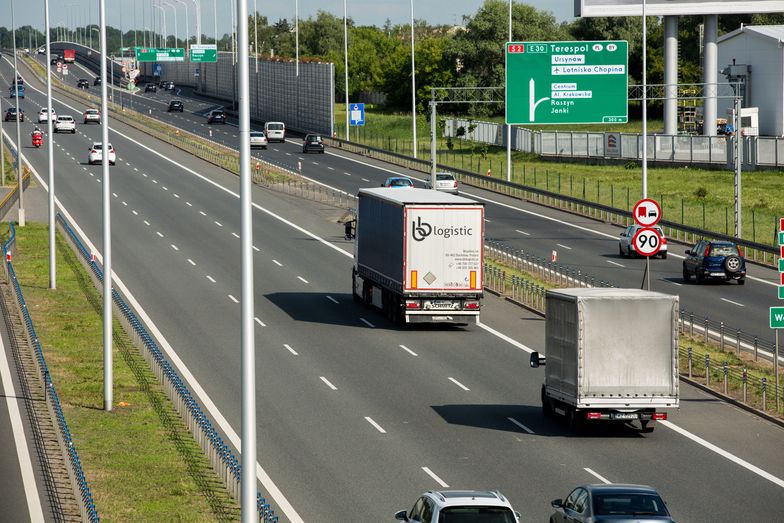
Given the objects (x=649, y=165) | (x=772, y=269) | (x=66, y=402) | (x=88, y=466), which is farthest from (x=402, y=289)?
(x=649, y=165)

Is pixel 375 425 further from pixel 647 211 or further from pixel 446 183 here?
pixel 446 183

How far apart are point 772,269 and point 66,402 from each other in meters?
36.3

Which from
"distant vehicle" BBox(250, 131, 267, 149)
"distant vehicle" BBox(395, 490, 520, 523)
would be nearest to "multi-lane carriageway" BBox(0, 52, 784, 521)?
"distant vehicle" BBox(395, 490, 520, 523)

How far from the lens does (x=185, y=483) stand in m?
26.0

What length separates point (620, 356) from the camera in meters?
29.9

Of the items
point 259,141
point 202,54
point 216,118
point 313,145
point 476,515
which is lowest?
point 476,515

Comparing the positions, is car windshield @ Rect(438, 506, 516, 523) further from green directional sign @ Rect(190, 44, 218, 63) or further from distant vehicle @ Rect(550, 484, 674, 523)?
green directional sign @ Rect(190, 44, 218, 63)

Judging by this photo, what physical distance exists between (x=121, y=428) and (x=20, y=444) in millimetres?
2687

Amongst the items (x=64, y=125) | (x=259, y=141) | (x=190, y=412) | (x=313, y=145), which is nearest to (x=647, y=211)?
(x=190, y=412)

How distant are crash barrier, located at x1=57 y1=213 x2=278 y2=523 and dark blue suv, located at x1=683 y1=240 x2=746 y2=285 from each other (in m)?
22.9

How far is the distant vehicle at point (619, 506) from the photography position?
1892cm

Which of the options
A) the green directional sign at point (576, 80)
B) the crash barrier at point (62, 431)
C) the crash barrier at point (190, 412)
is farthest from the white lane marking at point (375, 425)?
the green directional sign at point (576, 80)

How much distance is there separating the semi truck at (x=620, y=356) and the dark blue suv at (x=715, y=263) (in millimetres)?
26465

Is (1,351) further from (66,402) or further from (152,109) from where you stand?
(152,109)
